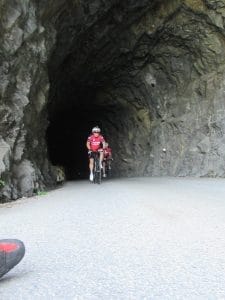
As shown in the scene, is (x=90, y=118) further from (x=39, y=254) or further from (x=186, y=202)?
(x=39, y=254)

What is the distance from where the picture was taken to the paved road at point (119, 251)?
153 inches

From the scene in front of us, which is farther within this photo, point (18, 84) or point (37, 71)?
point (37, 71)

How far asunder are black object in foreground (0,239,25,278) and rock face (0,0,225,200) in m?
7.49

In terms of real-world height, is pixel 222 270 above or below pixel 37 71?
below

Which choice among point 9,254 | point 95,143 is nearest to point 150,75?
point 95,143

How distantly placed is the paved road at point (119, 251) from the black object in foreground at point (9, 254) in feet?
0.65

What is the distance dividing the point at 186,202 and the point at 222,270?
4767 mm

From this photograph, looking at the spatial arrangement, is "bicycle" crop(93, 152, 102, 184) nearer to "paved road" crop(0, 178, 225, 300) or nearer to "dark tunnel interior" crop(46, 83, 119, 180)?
"paved road" crop(0, 178, 225, 300)

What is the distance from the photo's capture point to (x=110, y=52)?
66.6 feet

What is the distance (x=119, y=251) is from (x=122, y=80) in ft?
59.6

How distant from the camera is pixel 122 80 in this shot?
22.8 meters

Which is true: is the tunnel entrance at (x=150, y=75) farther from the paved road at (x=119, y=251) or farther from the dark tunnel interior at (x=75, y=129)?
the paved road at (x=119, y=251)

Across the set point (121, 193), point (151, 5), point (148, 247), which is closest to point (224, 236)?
point (148, 247)

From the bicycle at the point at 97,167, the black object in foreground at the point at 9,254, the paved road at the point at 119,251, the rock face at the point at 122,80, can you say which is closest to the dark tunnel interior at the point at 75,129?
the rock face at the point at 122,80
